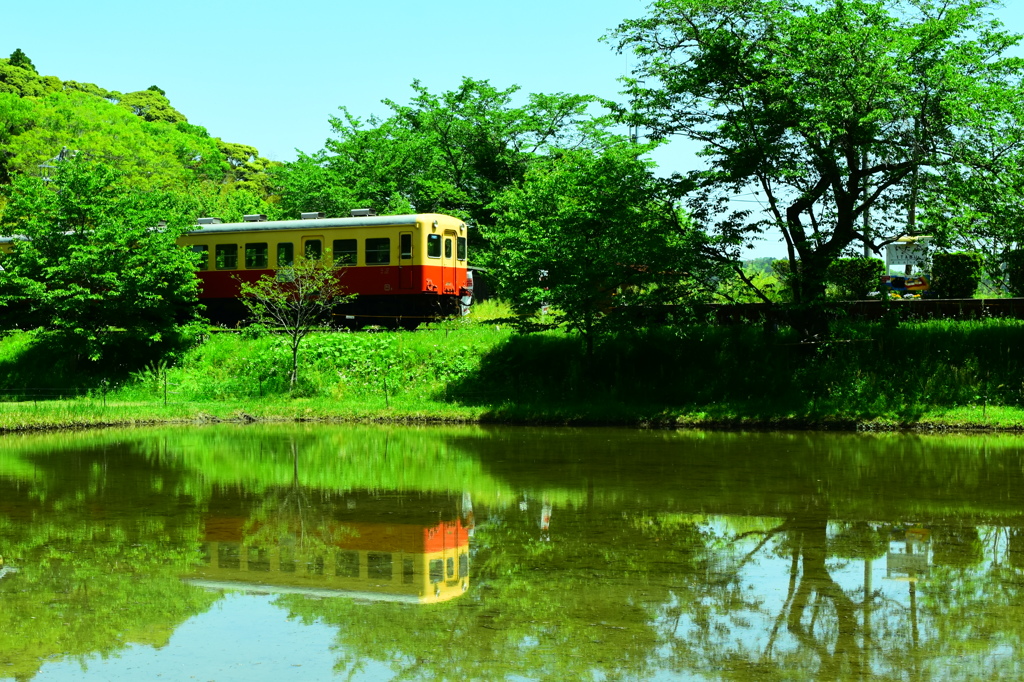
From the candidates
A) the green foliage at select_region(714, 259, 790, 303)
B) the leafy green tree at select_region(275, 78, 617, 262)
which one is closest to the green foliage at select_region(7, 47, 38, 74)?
the leafy green tree at select_region(275, 78, 617, 262)

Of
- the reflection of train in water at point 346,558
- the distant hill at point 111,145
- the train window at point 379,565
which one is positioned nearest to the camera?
the reflection of train in water at point 346,558

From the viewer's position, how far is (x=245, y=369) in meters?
26.1

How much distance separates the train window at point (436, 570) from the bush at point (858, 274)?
2102 centimetres

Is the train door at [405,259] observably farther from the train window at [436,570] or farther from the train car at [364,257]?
the train window at [436,570]

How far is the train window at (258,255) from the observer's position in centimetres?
2903

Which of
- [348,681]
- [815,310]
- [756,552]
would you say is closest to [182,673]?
[348,681]

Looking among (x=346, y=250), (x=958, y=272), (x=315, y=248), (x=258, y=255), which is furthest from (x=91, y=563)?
(x=958, y=272)

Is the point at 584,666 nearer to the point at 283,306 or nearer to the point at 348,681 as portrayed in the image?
the point at 348,681

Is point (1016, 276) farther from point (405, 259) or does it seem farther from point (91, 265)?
point (91, 265)

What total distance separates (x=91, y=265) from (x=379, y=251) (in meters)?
7.31

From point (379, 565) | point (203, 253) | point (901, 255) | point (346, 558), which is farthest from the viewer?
point (901, 255)

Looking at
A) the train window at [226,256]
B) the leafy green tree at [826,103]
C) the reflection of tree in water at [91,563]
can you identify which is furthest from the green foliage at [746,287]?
the train window at [226,256]

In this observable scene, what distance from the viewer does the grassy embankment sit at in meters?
21.7

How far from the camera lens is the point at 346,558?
9.41m
